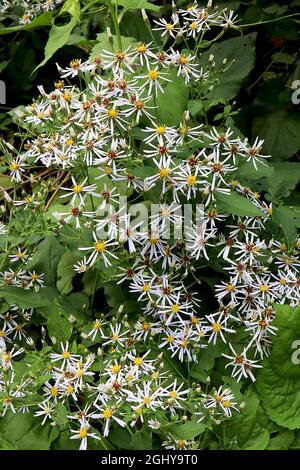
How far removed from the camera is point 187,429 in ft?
4.43

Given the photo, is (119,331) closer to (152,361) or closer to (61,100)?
(152,361)

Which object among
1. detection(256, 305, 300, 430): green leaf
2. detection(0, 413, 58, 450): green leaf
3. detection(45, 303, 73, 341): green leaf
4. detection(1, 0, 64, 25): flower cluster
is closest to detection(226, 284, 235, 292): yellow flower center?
detection(256, 305, 300, 430): green leaf

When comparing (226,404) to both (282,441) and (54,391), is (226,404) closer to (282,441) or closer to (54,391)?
(282,441)

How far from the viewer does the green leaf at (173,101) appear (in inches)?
61.8

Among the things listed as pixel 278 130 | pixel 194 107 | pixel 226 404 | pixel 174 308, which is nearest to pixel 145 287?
pixel 174 308

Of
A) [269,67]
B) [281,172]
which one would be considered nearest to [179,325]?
[281,172]

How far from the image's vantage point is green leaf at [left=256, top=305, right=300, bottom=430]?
1520 millimetres

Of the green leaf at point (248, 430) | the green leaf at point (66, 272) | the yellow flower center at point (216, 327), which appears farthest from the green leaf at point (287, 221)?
the green leaf at point (66, 272)

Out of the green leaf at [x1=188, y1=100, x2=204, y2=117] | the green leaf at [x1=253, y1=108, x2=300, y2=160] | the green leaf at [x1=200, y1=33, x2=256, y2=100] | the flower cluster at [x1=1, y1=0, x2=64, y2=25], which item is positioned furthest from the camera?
the flower cluster at [x1=1, y1=0, x2=64, y2=25]

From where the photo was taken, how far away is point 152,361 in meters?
1.46

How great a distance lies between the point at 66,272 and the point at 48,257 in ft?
0.23

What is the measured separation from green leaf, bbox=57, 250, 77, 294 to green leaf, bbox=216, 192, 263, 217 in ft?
1.29

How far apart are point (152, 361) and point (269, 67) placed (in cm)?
108

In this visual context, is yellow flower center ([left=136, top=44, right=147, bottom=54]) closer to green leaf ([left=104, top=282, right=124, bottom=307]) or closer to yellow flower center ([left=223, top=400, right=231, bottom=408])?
green leaf ([left=104, top=282, right=124, bottom=307])
